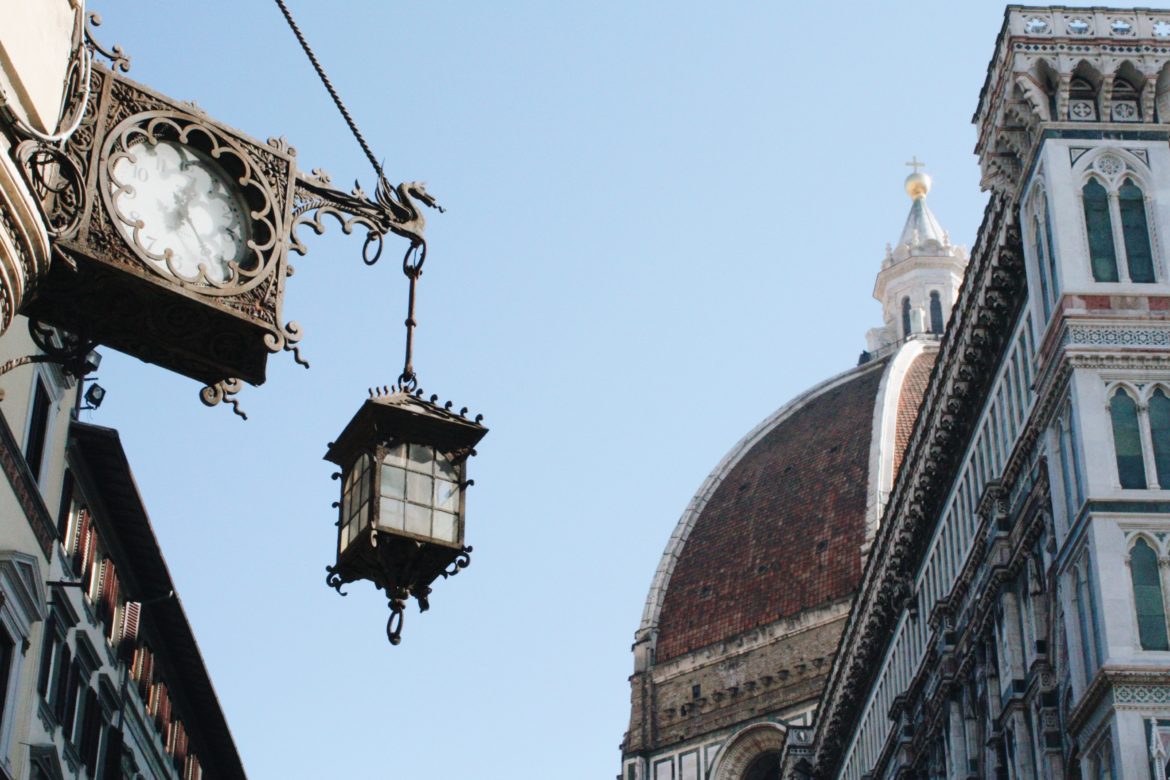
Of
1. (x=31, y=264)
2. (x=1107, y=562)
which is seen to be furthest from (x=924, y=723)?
(x=31, y=264)

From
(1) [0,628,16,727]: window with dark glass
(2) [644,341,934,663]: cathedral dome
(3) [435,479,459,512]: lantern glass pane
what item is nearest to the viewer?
(3) [435,479,459,512]: lantern glass pane

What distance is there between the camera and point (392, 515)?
8.84 metres

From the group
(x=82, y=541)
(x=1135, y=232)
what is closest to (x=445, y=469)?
(x=1135, y=232)

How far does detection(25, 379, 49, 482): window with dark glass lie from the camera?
2506 cm

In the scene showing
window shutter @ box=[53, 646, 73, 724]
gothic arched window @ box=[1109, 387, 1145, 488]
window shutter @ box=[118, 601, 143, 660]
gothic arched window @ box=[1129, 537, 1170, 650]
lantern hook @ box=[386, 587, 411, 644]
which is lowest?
lantern hook @ box=[386, 587, 411, 644]

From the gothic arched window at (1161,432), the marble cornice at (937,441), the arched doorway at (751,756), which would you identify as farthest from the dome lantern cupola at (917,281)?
the gothic arched window at (1161,432)

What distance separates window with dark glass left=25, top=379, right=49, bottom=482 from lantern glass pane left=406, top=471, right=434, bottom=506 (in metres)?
16.8

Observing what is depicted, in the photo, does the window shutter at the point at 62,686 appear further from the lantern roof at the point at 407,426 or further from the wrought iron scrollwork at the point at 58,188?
the wrought iron scrollwork at the point at 58,188

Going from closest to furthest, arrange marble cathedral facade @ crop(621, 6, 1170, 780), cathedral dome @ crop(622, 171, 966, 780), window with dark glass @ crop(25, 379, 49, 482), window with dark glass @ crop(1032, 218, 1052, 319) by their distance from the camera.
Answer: marble cathedral facade @ crop(621, 6, 1170, 780) → window with dark glass @ crop(1032, 218, 1052, 319) → window with dark glass @ crop(25, 379, 49, 482) → cathedral dome @ crop(622, 171, 966, 780)

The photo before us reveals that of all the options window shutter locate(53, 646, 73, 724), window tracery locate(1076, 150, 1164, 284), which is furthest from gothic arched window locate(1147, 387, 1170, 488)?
window shutter locate(53, 646, 73, 724)

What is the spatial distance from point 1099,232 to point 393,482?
16.3m

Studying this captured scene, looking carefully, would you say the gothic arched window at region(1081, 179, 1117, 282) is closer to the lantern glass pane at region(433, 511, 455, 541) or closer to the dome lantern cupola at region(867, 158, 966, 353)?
the lantern glass pane at region(433, 511, 455, 541)

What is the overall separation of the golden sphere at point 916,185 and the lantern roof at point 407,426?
10153 centimetres

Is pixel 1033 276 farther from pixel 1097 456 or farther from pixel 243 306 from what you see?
pixel 243 306
